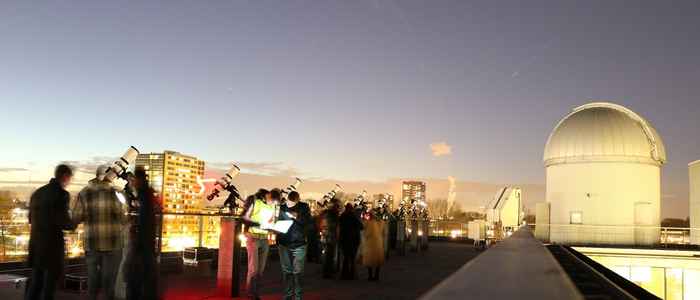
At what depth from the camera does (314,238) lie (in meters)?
16.3

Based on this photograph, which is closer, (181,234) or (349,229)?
(349,229)

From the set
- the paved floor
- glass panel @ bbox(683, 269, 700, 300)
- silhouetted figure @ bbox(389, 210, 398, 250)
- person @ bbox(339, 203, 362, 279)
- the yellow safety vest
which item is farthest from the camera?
glass panel @ bbox(683, 269, 700, 300)

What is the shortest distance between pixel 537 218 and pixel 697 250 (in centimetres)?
1117

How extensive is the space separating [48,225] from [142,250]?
3.78ft

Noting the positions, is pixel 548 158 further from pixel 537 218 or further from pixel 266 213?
pixel 266 213

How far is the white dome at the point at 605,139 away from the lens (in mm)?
41875

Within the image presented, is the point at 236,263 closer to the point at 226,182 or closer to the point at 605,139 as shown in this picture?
the point at 226,182

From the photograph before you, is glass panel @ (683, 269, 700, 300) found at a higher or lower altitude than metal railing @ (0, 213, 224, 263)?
lower

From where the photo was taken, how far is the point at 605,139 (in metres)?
42.1

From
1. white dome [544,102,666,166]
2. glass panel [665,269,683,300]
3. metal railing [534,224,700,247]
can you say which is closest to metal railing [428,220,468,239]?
metal railing [534,224,700,247]

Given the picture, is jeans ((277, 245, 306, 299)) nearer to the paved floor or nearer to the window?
the paved floor

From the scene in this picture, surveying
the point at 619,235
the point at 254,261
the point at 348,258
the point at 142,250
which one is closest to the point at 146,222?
the point at 142,250

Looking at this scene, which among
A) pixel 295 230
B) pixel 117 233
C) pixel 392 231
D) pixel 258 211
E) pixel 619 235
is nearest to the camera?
pixel 117 233

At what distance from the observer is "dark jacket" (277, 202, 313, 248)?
9219mm
